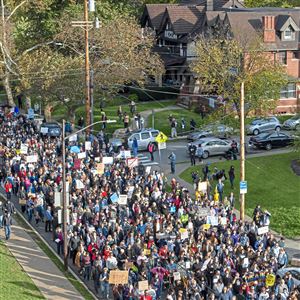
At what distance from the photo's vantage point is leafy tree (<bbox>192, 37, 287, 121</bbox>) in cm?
5041

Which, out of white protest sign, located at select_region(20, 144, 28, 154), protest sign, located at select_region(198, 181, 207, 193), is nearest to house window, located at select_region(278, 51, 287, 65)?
white protest sign, located at select_region(20, 144, 28, 154)

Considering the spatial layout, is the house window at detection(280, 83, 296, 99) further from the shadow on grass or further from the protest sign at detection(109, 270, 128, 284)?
the protest sign at detection(109, 270, 128, 284)

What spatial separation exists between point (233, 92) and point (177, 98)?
2142cm

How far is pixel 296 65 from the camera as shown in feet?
217

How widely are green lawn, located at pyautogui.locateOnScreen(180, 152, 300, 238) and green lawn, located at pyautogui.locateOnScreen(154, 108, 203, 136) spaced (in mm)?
11217

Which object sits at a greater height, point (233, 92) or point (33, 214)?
point (233, 92)

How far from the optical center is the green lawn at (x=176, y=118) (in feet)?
195

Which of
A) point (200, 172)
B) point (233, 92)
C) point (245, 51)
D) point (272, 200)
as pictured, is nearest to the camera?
point (272, 200)

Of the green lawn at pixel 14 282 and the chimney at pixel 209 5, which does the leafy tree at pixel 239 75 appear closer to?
the green lawn at pixel 14 282

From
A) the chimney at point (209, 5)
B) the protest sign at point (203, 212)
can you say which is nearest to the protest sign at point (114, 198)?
the protest sign at point (203, 212)

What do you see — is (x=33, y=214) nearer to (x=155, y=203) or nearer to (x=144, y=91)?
(x=155, y=203)

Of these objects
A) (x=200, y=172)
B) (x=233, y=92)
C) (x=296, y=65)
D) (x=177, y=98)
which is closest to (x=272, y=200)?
(x=200, y=172)

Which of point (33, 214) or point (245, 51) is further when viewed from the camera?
point (245, 51)

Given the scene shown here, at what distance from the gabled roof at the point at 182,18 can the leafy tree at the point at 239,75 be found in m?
22.4
